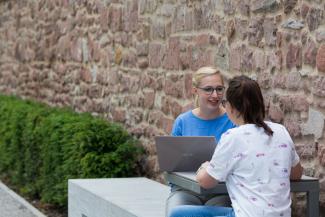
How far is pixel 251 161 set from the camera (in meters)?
4.38

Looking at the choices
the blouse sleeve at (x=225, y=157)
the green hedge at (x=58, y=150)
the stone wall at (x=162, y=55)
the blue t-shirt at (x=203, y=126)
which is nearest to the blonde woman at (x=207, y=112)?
the blue t-shirt at (x=203, y=126)

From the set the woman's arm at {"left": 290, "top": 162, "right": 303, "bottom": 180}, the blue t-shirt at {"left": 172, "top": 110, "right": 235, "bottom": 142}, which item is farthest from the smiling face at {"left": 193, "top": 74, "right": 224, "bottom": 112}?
the woman's arm at {"left": 290, "top": 162, "right": 303, "bottom": 180}

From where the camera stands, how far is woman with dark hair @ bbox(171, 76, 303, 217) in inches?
172

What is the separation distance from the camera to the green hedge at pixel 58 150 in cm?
831

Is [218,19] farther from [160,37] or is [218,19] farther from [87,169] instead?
[87,169]

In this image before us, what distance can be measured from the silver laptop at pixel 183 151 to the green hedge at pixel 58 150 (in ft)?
10.1

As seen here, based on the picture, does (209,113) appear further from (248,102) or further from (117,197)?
(117,197)

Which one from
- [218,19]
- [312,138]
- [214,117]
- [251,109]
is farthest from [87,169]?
[251,109]

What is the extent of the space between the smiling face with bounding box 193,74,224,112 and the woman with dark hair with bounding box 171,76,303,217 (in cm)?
101

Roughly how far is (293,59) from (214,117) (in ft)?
2.09

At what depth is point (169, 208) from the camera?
16.6 ft

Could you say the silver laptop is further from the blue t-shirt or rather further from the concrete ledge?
the concrete ledge

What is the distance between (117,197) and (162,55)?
1748 millimetres

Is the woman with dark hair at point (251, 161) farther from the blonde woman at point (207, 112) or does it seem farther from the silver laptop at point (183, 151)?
the blonde woman at point (207, 112)
